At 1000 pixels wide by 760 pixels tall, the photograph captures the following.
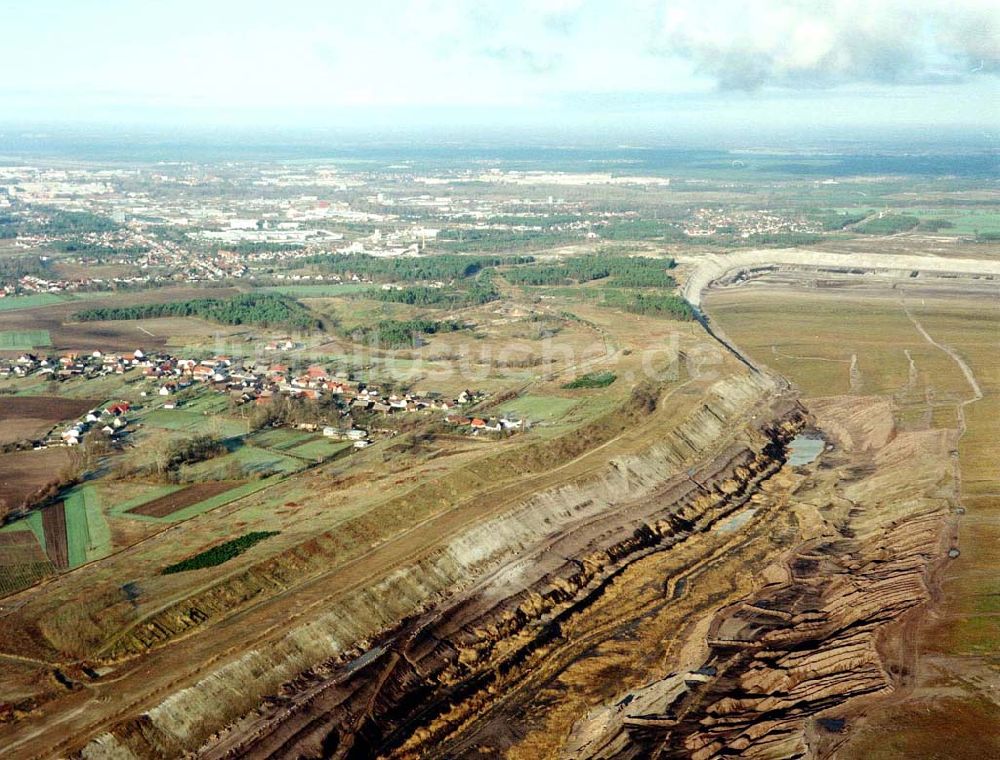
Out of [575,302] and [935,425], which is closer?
[935,425]

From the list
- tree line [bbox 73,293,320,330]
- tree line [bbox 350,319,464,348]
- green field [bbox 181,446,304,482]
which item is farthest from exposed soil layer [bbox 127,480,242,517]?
tree line [bbox 73,293,320,330]

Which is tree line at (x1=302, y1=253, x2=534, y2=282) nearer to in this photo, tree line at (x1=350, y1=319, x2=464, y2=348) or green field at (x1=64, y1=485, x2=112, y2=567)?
tree line at (x1=350, y1=319, x2=464, y2=348)

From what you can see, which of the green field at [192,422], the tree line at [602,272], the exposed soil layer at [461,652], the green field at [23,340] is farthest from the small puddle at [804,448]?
the green field at [23,340]

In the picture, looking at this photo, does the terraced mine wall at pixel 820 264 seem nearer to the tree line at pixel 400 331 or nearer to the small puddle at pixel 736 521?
the tree line at pixel 400 331

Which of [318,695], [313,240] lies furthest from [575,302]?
[318,695]

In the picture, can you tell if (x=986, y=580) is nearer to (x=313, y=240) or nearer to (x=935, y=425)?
(x=935, y=425)

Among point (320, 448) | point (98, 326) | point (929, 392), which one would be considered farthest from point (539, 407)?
point (98, 326)
